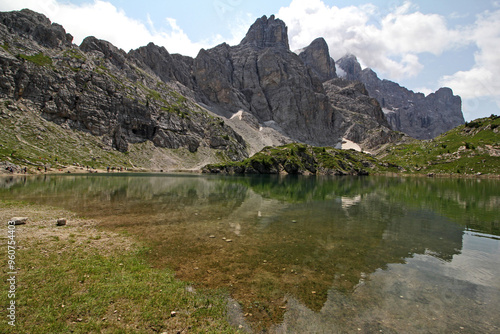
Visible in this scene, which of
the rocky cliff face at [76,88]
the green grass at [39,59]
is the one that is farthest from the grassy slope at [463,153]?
the green grass at [39,59]

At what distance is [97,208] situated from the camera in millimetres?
27859

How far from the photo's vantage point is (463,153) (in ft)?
526

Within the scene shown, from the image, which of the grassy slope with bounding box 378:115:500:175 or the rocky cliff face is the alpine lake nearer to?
the rocky cliff face

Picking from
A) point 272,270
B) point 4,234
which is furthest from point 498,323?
point 4,234

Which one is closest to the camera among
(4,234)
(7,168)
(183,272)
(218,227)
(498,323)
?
(498,323)

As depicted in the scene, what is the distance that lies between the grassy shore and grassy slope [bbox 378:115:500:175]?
600 ft

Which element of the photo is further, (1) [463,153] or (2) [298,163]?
(1) [463,153]

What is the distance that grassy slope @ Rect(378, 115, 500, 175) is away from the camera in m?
144

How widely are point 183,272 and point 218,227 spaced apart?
907cm

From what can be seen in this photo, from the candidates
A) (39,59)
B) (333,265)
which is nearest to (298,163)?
(333,265)

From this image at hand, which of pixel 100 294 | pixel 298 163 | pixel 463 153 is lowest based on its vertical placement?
pixel 100 294

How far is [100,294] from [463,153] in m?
211

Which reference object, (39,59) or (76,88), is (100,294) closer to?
(76,88)

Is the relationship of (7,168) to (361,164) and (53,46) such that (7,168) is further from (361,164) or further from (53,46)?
(361,164)
